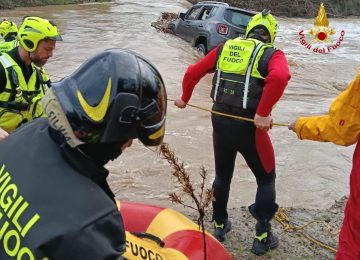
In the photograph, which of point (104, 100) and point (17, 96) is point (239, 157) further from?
point (104, 100)

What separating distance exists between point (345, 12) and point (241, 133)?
36.0 m

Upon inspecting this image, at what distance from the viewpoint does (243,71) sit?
150 inches

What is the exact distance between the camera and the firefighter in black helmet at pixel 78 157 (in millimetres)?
1405

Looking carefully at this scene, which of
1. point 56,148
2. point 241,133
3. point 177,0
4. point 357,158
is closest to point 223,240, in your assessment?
point 241,133

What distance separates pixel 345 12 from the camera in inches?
1447

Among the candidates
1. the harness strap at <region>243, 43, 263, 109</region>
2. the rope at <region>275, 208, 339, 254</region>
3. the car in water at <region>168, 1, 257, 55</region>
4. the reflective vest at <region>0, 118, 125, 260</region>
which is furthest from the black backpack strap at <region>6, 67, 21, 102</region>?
the car in water at <region>168, 1, 257, 55</region>

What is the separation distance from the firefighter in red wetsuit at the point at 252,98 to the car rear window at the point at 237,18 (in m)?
10.1

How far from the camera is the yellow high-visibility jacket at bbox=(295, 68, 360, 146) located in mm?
2721

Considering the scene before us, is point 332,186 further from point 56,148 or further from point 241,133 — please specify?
point 56,148

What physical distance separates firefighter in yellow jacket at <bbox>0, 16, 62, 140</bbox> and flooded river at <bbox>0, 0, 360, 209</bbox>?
2.19 metres

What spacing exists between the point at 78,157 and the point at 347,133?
5.72 feet

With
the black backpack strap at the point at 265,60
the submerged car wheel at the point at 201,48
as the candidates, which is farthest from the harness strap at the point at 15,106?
the submerged car wheel at the point at 201,48

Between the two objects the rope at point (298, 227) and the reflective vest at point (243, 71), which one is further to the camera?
the rope at point (298, 227)

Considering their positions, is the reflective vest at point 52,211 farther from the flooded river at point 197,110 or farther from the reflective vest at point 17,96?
the flooded river at point 197,110
